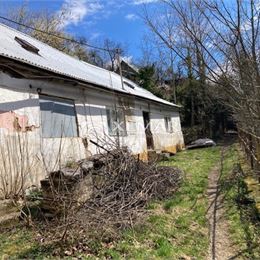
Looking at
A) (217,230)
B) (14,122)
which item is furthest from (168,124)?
(217,230)

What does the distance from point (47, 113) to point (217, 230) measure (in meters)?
5.76

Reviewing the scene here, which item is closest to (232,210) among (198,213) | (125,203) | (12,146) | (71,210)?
(198,213)

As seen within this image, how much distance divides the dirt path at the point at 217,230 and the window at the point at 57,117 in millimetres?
4478

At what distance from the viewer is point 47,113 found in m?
10.6

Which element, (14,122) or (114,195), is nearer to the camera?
(114,195)

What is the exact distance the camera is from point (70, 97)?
11812mm

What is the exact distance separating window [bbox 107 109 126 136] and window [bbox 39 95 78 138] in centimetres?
294

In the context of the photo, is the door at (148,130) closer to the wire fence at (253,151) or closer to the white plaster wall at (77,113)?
the white plaster wall at (77,113)

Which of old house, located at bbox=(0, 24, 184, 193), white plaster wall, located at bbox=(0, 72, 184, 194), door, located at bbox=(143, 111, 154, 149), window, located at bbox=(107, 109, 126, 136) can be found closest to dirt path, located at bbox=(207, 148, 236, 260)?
old house, located at bbox=(0, 24, 184, 193)

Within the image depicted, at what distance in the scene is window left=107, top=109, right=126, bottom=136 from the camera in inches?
582

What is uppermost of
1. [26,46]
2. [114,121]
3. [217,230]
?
[26,46]

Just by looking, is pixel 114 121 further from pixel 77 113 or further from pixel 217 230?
pixel 217 230

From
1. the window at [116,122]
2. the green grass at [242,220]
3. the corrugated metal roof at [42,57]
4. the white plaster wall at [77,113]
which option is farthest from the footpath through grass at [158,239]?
the window at [116,122]

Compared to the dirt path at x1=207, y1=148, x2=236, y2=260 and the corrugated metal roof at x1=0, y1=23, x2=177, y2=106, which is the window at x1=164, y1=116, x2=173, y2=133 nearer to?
the corrugated metal roof at x1=0, y1=23, x2=177, y2=106
